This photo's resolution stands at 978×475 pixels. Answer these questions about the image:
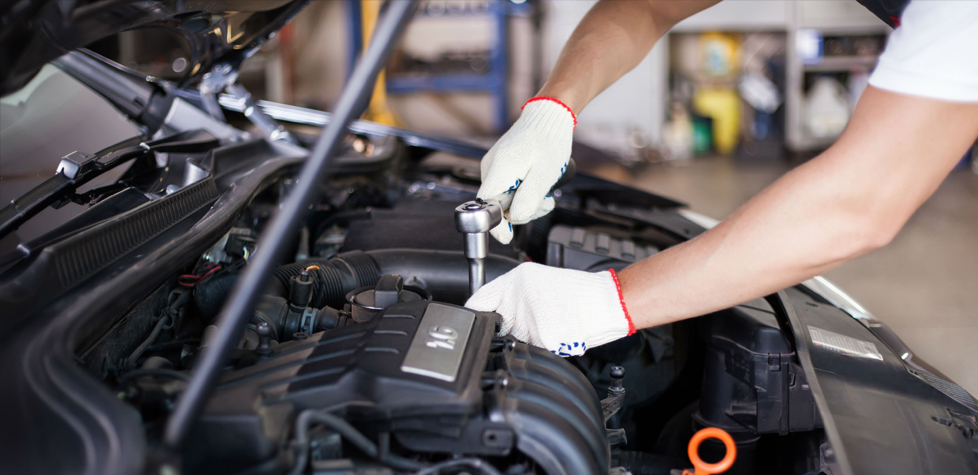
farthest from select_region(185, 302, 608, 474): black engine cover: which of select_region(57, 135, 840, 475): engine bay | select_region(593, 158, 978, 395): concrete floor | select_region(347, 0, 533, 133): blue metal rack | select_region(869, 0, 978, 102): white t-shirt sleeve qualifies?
select_region(347, 0, 533, 133): blue metal rack

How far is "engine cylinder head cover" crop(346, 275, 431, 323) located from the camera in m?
0.86

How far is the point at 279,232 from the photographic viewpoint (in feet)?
1.70

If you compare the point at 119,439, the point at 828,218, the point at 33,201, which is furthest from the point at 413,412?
the point at 33,201

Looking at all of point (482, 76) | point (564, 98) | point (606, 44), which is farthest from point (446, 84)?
point (564, 98)

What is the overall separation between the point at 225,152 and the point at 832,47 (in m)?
5.09

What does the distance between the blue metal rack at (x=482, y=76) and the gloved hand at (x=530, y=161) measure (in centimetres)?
419

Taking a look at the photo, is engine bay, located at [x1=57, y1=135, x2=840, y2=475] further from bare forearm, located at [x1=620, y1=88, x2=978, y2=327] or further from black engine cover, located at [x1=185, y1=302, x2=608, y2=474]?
bare forearm, located at [x1=620, y1=88, x2=978, y2=327]

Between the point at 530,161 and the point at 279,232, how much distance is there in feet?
1.88

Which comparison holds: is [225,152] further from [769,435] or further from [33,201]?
[769,435]

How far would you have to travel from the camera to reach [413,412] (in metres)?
0.64

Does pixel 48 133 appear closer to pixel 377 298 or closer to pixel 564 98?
pixel 377 298

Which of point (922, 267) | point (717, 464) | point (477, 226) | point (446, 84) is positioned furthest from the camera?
point (446, 84)

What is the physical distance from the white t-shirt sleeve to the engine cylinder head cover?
2.04ft

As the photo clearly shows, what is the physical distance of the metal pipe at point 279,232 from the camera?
19.5 inches
